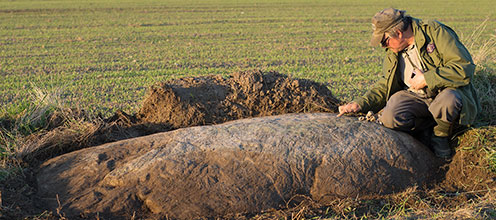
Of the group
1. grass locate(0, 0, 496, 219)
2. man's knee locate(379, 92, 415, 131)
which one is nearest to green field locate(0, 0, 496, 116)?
grass locate(0, 0, 496, 219)

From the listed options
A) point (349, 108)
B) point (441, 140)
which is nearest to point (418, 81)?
point (441, 140)

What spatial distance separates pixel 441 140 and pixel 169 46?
12756mm

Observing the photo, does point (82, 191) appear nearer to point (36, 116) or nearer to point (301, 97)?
point (36, 116)

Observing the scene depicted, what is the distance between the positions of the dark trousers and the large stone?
0.46ft

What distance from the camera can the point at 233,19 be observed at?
2459 centimetres

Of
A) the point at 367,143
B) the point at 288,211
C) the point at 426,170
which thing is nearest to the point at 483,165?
the point at 426,170

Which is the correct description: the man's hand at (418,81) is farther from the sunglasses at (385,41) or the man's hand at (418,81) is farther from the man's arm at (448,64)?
the sunglasses at (385,41)

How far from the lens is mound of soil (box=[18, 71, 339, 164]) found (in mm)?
5078

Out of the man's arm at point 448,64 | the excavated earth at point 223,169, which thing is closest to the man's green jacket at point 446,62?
the man's arm at point 448,64

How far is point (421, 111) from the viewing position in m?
4.45

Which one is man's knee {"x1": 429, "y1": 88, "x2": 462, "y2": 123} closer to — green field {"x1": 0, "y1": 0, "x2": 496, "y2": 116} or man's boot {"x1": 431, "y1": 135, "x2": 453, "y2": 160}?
man's boot {"x1": 431, "y1": 135, "x2": 453, "y2": 160}

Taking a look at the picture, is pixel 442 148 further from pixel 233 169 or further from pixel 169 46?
pixel 169 46

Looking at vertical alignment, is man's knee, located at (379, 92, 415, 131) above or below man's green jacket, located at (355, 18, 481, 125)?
below

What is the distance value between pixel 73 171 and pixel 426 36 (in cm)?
328
